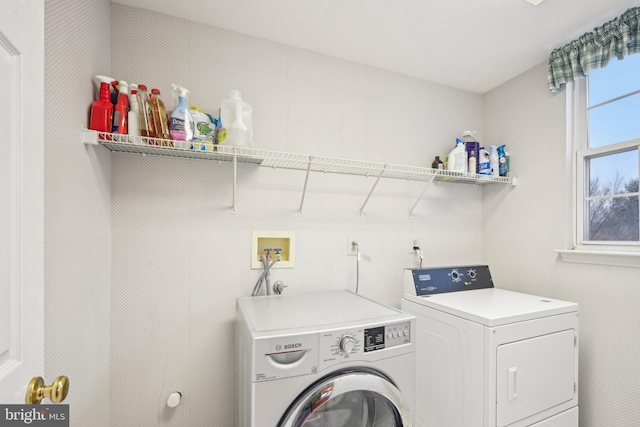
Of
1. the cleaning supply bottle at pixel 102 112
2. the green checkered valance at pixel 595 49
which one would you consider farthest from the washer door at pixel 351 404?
the green checkered valance at pixel 595 49

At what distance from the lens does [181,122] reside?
4.48 ft

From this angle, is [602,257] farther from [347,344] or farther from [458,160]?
[347,344]

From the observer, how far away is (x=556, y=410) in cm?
153

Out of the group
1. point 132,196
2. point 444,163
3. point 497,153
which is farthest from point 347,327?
point 497,153

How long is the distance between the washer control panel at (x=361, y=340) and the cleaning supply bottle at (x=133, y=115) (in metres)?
1.29

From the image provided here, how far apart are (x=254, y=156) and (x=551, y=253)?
2.17m

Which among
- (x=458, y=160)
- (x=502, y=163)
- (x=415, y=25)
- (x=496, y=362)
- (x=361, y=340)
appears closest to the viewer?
(x=361, y=340)

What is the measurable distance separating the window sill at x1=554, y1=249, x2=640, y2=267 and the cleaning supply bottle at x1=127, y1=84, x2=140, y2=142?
268cm

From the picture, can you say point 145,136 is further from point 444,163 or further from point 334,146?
point 444,163

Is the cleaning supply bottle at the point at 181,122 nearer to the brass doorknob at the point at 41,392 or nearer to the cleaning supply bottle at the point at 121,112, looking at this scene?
the cleaning supply bottle at the point at 121,112

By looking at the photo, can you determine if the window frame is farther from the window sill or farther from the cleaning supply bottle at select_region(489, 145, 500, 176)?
the cleaning supply bottle at select_region(489, 145, 500, 176)

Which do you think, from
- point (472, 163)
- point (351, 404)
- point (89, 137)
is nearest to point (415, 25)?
point (472, 163)

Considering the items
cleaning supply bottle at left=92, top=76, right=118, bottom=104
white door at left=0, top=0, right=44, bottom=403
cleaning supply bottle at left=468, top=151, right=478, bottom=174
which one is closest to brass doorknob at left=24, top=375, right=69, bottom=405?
white door at left=0, top=0, right=44, bottom=403

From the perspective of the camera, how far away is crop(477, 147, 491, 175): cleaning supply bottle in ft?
6.98
